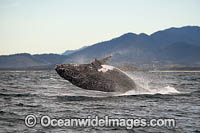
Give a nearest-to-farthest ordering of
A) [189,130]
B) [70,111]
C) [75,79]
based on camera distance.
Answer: [189,130]
[70,111]
[75,79]

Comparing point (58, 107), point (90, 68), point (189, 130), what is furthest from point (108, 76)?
point (189, 130)

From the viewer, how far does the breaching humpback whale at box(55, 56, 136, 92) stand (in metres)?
16.6

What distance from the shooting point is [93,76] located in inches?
658

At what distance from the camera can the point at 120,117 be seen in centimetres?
1129

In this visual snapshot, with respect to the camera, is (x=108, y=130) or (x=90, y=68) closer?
(x=108, y=130)

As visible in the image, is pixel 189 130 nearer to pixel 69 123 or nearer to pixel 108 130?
pixel 108 130

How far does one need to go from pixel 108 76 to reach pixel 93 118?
19.9 feet

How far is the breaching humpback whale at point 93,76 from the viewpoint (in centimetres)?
1661

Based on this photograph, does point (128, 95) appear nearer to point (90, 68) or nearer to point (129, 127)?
point (90, 68)

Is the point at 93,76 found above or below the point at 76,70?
below

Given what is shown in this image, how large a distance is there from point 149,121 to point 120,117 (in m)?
1.32

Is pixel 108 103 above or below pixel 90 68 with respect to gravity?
below

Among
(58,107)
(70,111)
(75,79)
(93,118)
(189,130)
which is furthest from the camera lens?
(75,79)

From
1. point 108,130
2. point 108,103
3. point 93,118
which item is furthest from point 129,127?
point 108,103
